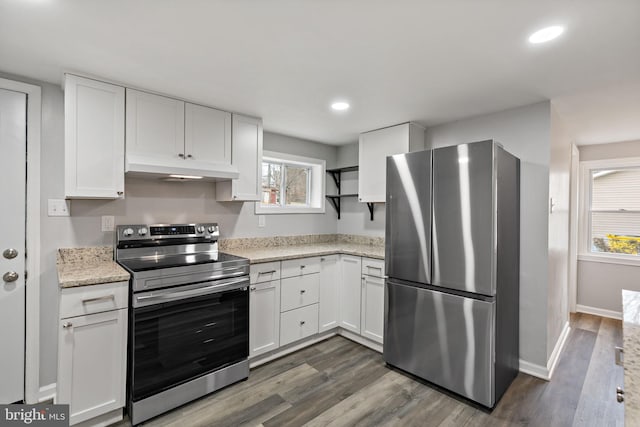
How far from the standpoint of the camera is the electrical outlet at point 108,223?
2.46 meters

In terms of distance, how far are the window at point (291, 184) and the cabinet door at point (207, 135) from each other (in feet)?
2.46

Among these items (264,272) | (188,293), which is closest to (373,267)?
(264,272)

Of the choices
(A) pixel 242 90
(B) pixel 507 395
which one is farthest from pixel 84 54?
(B) pixel 507 395

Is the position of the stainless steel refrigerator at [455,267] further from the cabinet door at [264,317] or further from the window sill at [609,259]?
the window sill at [609,259]

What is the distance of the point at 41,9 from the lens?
1441mm

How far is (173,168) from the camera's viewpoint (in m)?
2.38

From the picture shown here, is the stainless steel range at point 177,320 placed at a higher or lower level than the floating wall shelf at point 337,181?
lower

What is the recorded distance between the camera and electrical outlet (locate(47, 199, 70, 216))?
227 cm

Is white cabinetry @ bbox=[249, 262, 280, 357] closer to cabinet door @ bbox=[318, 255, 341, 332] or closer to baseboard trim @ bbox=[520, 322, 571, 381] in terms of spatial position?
cabinet door @ bbox=[318, 255, 341, 332]

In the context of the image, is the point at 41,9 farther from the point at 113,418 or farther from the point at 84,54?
the point at 113,418

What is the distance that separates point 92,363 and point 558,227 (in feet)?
12.3

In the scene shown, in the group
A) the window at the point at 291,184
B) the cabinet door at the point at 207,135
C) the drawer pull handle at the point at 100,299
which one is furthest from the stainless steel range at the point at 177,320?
the window at the point at 291,184

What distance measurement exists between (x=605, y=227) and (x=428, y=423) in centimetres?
375

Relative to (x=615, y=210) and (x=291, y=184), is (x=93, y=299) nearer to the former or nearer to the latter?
(x=291, y=184)
